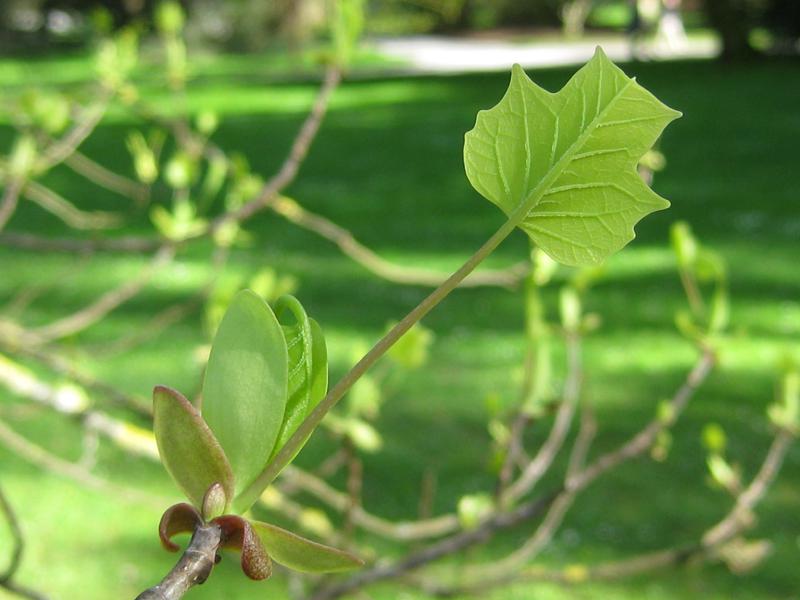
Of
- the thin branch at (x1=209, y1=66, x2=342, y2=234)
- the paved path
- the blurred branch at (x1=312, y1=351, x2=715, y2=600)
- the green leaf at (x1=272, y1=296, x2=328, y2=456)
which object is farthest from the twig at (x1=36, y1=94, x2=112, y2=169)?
the paved path

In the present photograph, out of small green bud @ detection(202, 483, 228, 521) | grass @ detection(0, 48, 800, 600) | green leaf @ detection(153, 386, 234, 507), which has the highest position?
grass @ detection(0, 48, 800, 600)

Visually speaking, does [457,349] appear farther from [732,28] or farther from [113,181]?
[732,28]

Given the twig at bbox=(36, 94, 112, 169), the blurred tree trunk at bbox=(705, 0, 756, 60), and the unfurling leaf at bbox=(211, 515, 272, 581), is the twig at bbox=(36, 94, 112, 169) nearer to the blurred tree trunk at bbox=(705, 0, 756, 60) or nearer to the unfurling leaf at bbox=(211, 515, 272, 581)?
the unfurling leaf at bbox=(211, 515, 272, 581)

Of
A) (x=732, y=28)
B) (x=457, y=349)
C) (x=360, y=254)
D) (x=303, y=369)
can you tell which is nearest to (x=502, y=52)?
Result: (x=732, y=28)

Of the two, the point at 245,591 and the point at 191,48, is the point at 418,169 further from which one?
the point at 191,48

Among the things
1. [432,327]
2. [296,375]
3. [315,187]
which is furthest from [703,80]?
[296,375]

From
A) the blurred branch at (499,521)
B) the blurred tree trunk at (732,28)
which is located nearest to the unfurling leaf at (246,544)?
the blurred branch at (499,521)
